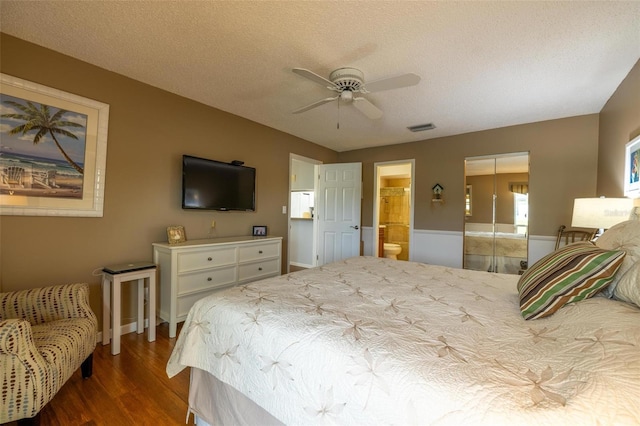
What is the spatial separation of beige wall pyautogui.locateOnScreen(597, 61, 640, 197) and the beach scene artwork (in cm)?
462

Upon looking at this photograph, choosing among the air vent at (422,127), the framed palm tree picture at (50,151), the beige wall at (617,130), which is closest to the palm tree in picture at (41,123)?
the framed palm tree picture at (50,151)

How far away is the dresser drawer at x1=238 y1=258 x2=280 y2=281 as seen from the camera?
3.20m

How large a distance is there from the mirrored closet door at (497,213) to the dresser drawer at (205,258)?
348cm

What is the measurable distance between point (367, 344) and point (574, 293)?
0.94 m

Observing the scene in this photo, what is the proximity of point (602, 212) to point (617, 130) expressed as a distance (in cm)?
105

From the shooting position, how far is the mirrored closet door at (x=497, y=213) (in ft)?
12.6

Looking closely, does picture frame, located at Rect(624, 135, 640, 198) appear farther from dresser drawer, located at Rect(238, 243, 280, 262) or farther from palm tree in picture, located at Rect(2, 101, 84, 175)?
palm tree in picture, located at Rect(2, 101, 84, 175)

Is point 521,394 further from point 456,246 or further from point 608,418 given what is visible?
point 456,246

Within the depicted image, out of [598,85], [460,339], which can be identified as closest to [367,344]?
[460,339]

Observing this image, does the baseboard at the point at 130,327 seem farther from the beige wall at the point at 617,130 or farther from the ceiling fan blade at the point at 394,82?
the beige wall at the point at 617,130

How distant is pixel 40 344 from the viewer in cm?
150

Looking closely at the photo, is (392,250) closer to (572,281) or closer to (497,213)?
(497,213)

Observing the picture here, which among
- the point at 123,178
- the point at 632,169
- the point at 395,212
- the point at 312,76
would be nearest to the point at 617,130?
the point at 632,169

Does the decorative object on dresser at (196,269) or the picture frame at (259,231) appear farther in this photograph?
the picture frame at (259,231)
